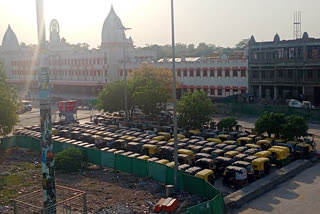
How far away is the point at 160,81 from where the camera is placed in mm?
54875

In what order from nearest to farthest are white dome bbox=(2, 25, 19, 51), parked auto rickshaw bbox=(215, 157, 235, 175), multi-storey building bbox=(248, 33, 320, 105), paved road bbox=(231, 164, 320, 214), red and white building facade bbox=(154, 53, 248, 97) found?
1. paved road bbox=(231, 164, 320, 214)
2. parked auto rickshaw bbox=(215, 157, 235, 175)
3. multi-storey building bbox=(248, 33, 320, 105)
4. red and white building facade bbox=(154, 53, 248, 97)
5. white dome bbox=(2, 25, 19, 51)

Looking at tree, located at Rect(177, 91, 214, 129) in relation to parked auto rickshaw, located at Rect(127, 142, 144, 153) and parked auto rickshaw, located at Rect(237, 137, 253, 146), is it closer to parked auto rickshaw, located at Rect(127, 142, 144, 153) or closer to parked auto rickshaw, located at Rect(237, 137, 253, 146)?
parked auto rickshaw, located at Rect(237, 137, 253, 146)

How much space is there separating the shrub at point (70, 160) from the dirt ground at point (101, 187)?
1.83 feet

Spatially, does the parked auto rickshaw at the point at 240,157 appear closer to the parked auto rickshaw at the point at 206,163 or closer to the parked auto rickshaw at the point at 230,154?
the parked auto rickshaw at the point at 230,154

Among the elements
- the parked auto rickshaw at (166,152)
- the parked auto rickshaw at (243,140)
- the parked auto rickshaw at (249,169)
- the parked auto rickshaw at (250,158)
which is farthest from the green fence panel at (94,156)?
the parked auto rickshaw at (243,140)

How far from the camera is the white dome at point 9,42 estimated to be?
10650cm

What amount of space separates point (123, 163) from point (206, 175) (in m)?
6.21

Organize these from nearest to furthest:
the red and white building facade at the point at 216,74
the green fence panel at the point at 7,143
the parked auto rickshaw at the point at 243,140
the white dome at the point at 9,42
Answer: the parked auto rickshaw at the point at 243,140
the green fence panel at the point at 7,143
the red and white building facade at the point at 216,74
the white dome at the point at 9,42

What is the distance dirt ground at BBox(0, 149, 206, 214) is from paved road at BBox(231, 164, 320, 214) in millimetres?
2951

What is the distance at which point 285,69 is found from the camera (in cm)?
5594

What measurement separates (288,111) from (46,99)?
3744 cm

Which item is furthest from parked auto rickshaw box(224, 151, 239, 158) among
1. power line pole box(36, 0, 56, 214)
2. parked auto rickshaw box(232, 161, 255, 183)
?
power line pole box(36, 0, 56, 214)

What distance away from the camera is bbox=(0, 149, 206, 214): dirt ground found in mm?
19672

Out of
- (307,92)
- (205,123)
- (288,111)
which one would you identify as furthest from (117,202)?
(307,92)
